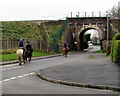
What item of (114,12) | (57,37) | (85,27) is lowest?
(57,37)

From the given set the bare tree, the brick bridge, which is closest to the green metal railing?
the brick bridge

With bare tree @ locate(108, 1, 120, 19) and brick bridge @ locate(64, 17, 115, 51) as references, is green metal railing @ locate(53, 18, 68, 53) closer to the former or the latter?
brick bridge @ locate(64, 17, 115, 51)

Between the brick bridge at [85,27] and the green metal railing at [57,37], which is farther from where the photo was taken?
the brick bridge at [85,27]

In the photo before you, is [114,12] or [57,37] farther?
[114,12]

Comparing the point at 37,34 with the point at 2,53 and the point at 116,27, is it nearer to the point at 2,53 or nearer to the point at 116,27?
the point at 116,27

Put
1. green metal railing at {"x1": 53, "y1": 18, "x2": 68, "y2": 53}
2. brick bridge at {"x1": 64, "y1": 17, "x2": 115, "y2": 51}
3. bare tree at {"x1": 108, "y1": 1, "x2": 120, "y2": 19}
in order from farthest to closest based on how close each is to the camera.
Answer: bare tree at {"x1": 108, "y1": 1, "x2": 120, "y2": 19} < brick bridge at {"x1": 64, "y1": 17, "x2": 115, "y2": 51} < green metal railing at {"x1": 53, "y1": 18, "x2": 68, "y2": 53}

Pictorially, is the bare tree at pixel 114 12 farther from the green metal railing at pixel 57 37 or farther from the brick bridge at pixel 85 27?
the green metal railing at pixel 57 37

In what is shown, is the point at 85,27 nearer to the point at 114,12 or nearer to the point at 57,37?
the point at 114,12

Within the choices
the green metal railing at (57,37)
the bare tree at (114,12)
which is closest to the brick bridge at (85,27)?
the green metal railing at (57,37)

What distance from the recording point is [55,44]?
41.7 m

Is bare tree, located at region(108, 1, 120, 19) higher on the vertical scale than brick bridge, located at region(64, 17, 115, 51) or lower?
higher

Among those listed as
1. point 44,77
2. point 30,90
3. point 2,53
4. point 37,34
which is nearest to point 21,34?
point 37,34

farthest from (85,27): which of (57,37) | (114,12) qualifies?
(57,37)

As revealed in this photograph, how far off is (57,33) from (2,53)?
19026 millimetres
